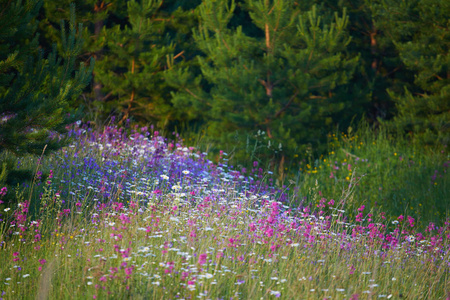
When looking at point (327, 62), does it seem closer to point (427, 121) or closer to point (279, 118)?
point (279, 118)

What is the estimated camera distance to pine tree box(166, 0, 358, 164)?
29.5 feet

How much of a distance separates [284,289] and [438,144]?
723cm

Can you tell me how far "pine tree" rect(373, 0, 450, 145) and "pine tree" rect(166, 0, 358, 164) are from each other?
54.8 inches

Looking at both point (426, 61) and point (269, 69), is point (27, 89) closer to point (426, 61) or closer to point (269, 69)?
point (269, 69)

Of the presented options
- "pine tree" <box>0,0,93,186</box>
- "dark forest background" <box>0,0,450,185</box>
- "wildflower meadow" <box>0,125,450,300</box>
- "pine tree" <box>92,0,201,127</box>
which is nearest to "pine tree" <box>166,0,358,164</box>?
"dark forest background" <box>0,0,450,185</box>

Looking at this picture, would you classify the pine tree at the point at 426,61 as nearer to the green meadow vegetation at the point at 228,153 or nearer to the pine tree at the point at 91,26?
the green meadow vegetation at the point at 228,153

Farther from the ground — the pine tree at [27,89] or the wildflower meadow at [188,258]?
the pine tree at [27,89]

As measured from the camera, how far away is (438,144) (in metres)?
9.63

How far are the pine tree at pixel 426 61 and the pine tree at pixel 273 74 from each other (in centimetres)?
139

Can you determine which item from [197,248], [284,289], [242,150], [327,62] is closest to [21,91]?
[197,248]

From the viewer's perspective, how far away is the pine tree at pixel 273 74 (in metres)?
8.98

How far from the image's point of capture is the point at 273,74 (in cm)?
942

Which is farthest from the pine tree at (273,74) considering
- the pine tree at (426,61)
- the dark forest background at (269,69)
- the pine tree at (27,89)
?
the pine tree at (27,89)

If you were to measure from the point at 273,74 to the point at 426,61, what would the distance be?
10.6 ft
